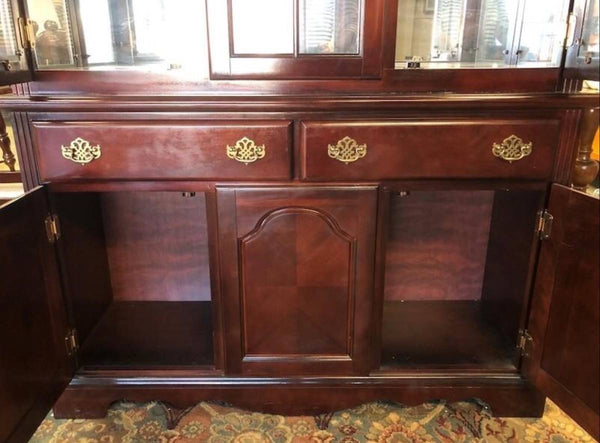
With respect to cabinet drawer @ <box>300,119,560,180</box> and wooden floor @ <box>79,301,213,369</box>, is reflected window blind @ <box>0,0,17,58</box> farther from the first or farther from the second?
wooden floor @ <box>79,301,213,369</box>

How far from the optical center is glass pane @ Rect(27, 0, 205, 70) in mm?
1060

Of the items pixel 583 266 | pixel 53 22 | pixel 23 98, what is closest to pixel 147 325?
pixel 23 98

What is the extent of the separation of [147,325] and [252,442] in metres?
0.46

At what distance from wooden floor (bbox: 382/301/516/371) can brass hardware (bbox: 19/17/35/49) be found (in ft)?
3.56

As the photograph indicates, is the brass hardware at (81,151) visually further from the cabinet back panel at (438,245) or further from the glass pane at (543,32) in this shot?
the glass pane at (543,32)

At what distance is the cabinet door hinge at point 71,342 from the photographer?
1159mm

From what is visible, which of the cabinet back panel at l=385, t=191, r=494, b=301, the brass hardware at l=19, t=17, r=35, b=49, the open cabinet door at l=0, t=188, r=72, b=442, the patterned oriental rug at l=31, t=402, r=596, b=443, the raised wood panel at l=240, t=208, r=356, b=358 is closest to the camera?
the open cabinet door at l=0, t=188, r=72, b=442

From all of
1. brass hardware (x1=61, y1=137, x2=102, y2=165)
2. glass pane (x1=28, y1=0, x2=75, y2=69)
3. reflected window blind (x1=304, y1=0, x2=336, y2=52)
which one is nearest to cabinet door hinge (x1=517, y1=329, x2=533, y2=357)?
reflected window blind (x1=304, y1=0, x2=336, y2=52)

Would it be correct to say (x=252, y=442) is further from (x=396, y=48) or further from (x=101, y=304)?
(x=396, y=48)

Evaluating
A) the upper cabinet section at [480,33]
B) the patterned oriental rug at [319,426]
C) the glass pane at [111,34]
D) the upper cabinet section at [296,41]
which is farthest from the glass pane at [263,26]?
the patterned oriental rug at [319,426]

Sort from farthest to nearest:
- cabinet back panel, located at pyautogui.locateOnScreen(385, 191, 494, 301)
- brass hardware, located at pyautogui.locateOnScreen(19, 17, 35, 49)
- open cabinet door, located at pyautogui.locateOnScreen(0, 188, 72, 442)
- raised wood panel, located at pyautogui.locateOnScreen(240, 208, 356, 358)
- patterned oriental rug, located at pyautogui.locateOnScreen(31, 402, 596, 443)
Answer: cabinet back panel, located at pyautogui.locateOnScreen(385, 191, 494, 301) < patterned oriental rug, located at pyautogui.locateOnScreen(31, 402, 596, 443) < raised wood panel, located at pyautogui.locateOnScreen(240, 208, 356, 358) < brass hardware, located at pyautogui.locateOnScreen(19, 17, 35, 49) < open cabinet door, located at pyautogui.locateOnScreen(0, 188, 72, 442)

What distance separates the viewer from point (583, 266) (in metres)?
0.97

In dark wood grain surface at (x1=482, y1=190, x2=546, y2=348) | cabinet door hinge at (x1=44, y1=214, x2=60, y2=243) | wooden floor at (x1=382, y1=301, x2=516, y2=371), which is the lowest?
wooden floor at (x1=382, y1=301, x2=516, y2=371)

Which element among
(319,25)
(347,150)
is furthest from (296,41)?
(347,150)
